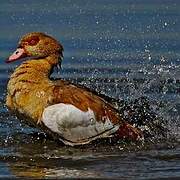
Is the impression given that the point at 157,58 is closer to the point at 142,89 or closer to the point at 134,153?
the point at 142,89

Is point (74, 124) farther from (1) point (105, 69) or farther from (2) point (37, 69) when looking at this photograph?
(1) point (105, 69)

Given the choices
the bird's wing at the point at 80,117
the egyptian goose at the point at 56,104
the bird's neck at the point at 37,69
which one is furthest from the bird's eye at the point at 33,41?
the bird's wing at the point at 80,117

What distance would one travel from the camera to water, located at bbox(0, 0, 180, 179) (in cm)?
1038

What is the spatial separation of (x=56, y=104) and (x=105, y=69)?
13.3 ft

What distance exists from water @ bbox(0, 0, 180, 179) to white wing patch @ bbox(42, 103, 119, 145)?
0.42 feet

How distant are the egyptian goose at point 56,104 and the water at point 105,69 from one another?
18cm

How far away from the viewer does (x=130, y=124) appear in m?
11.5

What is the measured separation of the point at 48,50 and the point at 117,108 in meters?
1.00

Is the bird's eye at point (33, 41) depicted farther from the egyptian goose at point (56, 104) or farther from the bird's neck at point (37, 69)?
the bird's neck at point (37, 69)

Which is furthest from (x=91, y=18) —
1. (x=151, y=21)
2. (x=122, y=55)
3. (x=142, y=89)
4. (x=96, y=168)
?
(x=96, y=168)

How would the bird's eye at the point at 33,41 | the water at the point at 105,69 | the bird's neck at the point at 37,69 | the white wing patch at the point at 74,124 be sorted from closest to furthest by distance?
the water at the point at 105,69
the white wing patch at the point at 74,124
the bird's neck at the point at 37,69
the bird's eye at the point at 33,41

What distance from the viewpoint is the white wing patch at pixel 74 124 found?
36.2 feet

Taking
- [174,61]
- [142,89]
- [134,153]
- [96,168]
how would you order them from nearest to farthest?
[96,168] → [134,153] → [142,89] → [174,61]

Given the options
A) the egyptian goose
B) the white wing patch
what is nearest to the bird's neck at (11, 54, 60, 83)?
the egyptian goose
